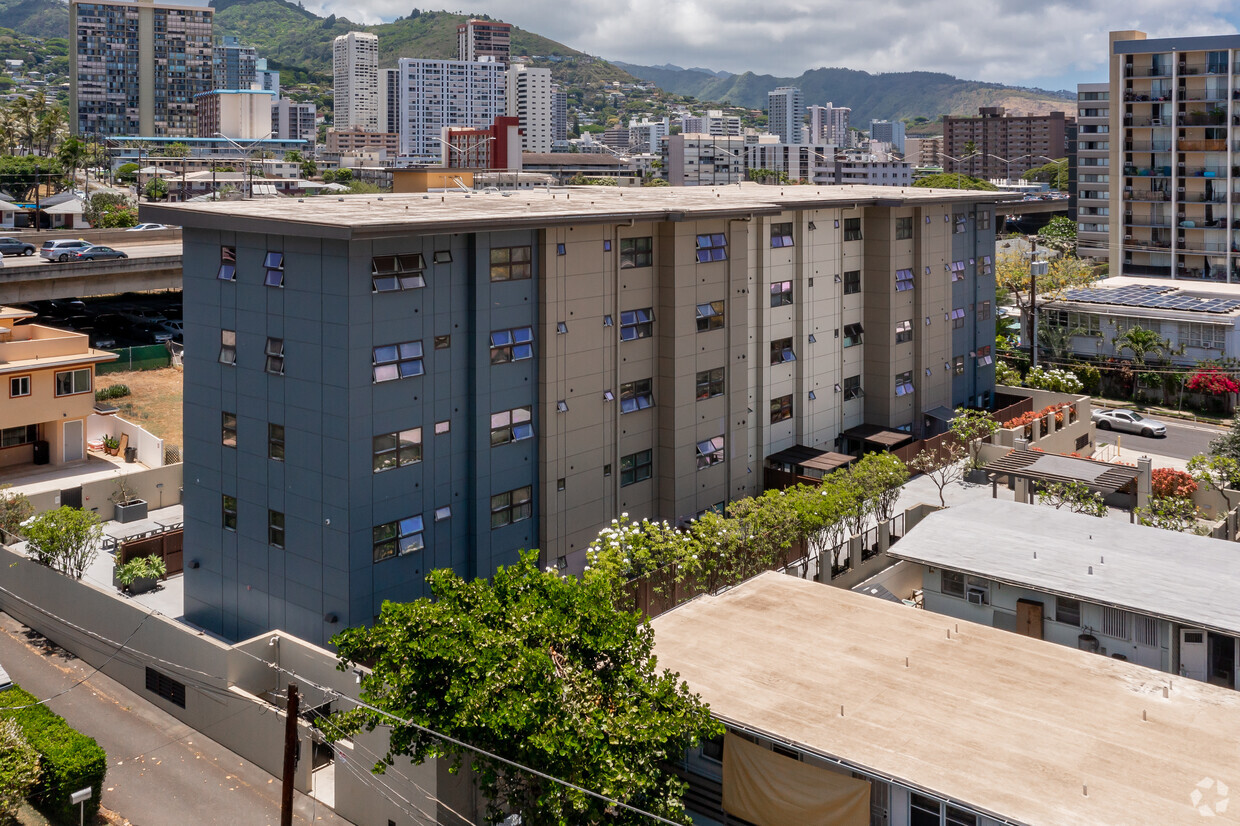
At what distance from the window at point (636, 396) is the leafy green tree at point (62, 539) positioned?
18.1m

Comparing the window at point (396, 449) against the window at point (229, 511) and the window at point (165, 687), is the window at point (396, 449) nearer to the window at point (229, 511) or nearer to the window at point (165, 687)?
the window at point (229, 511)

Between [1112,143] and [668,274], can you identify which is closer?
[668,274]

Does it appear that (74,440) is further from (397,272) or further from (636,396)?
(397,272)

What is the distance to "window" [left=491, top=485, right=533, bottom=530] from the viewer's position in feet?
115

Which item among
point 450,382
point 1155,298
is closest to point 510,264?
point 450,382

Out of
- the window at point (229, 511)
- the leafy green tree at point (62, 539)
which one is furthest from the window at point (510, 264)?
the leafy green tree at point (62, 539)

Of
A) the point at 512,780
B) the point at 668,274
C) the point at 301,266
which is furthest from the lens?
the point at 668,274

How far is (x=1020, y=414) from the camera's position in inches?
2384

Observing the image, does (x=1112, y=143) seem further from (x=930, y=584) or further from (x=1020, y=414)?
(x=930, y=584)

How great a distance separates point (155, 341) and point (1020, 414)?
58017 mm

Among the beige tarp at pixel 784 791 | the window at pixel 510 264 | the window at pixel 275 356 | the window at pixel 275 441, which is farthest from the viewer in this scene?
the window at pixel 510 264

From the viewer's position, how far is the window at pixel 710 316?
137 feet

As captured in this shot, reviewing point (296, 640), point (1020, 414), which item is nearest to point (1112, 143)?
point (1020, 414)

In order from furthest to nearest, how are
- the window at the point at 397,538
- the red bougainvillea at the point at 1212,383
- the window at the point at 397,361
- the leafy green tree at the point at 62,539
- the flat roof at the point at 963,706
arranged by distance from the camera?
the red bougainvillea at the point at 1212,383 < the leafy green tree at the point at 62,539 < the window at the point at 397,538 < the window at the point at 397,361 < the flat roof at the point at 963,706
